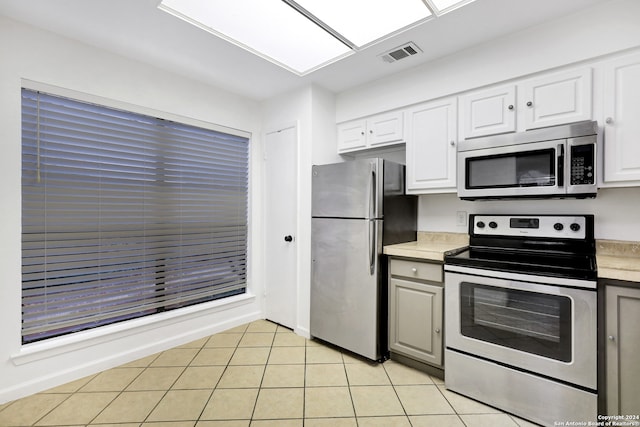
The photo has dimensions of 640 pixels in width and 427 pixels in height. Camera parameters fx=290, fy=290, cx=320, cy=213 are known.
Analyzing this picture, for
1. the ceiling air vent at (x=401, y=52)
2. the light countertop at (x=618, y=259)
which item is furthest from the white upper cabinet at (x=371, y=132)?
the light countertop at (x=618, y=259)

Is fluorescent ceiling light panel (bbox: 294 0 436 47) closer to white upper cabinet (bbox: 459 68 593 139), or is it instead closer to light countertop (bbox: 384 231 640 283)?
white upper cabinet (bbox: 459 68 593 139)

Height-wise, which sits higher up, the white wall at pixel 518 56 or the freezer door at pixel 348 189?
the white wall at pixel 518 56

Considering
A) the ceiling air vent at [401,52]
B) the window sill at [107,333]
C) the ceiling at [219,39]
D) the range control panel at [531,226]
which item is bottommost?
the window sill at [107,333]

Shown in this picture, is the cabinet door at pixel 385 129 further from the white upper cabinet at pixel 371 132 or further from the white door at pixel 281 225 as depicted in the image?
the white door at pixel 281 225

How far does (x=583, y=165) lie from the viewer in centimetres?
172

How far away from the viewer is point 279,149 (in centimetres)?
311

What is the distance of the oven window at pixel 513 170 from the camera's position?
1849 mm

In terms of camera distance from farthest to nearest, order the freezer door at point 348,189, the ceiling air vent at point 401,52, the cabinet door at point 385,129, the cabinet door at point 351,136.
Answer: the cabinet door at point 351,136
the cabinet door at point 385,129
the freezer door at point 348,189
the ceiling air vent at point 401,52

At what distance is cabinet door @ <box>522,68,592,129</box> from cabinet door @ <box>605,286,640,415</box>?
1056mm

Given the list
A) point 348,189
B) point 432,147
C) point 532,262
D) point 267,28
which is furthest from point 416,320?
point 267,28

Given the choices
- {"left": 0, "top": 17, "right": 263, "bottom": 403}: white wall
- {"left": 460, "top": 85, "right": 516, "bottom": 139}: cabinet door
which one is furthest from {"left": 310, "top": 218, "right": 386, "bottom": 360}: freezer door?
{"left": 0, "top": 17, "right": 263, "bottom": 403}: white wall

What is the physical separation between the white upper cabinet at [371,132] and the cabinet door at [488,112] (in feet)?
1.75

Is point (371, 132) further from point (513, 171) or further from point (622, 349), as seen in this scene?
point (622, 349)

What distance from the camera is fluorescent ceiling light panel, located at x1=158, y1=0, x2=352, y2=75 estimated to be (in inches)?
68.5
